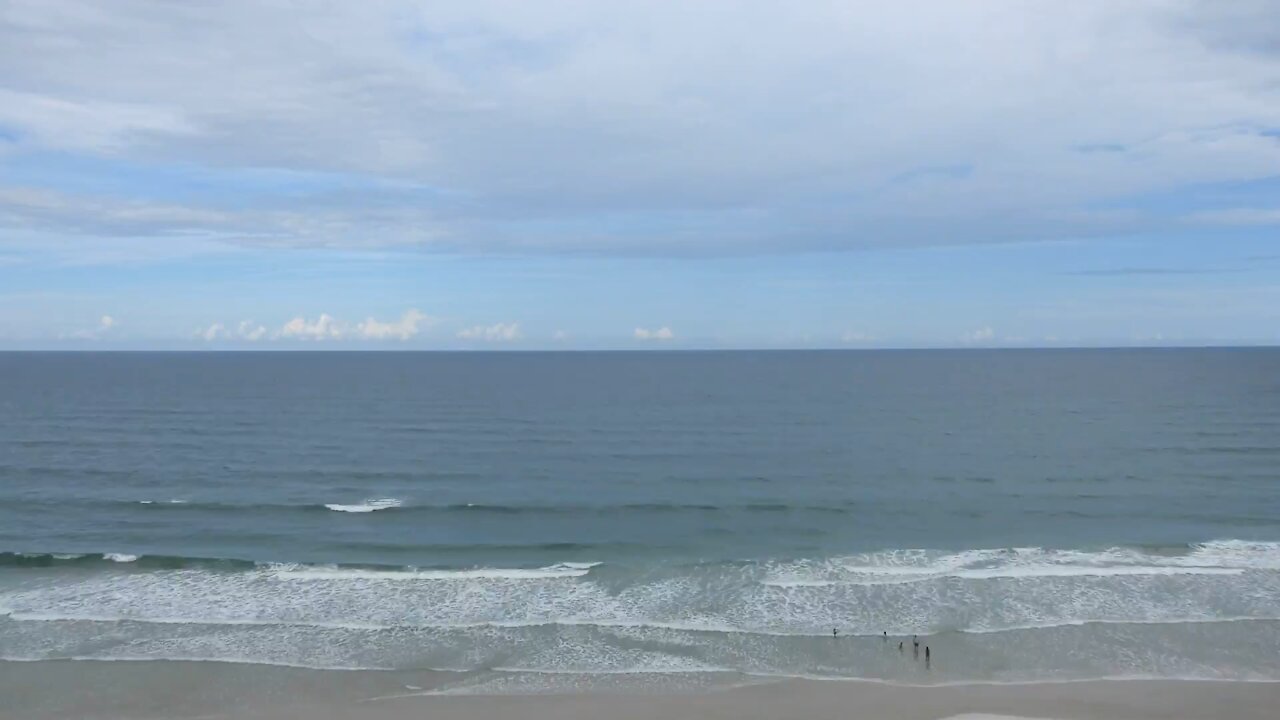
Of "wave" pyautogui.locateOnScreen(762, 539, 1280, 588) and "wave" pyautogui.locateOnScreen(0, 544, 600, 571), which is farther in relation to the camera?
"wave" pyautogui.locateOnScreen(0, 544, 600, 571)

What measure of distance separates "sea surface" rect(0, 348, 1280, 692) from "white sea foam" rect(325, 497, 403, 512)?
0.92 feet

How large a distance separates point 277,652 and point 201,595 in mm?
6653

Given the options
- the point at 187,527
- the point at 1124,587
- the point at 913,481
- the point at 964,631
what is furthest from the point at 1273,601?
the point at 187,527

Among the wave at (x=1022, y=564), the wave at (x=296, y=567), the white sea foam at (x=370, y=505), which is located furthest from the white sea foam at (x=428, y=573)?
the white sea foam at (x=370, y=505)

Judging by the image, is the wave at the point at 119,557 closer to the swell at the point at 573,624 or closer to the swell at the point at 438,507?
the swell at the point at 573,624

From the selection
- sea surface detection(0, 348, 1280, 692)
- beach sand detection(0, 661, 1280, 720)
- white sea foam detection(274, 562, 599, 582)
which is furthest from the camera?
white sea foam detection(274, 562, 599, 582)

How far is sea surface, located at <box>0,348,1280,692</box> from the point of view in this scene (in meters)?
25.6

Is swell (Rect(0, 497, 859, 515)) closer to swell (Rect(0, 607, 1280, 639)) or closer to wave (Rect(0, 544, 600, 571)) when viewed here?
wave (Rect(0, 544, 600, 571))

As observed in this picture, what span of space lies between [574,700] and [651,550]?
42.5 feet

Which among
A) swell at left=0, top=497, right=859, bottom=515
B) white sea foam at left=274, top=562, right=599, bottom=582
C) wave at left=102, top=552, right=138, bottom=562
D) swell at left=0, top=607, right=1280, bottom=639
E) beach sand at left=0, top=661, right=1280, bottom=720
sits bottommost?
beach sand at left=0, top=661, right=1280, bottom=720

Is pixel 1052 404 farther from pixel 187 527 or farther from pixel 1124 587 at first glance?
pixel 187 527

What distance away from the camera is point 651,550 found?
35188 millimetres

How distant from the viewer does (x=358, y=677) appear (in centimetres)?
2392

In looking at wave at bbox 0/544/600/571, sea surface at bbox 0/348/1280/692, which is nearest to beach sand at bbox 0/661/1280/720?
sea surface at bbox 0/348/1280/692
